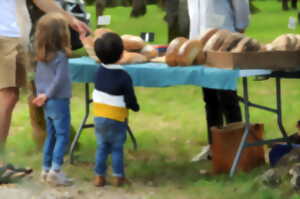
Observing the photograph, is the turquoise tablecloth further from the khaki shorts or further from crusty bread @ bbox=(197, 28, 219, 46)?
the khaki shorts

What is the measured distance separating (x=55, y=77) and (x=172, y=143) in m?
2.18

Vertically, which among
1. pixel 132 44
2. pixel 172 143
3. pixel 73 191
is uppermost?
pixel 132 44

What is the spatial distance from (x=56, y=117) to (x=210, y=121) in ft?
5.29

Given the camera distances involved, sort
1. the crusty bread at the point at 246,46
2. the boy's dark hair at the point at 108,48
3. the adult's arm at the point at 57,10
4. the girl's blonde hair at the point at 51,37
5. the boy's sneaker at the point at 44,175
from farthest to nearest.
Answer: the adult's arm at the point at 57,10
the boy's sneaker at the point at 44,175
the girl's blonde hair at the point at 51,37
the boy's dark hair at the point at 108,48
the crusty bread at the point at 246,46

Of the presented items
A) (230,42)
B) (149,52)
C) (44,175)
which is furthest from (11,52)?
(230,42)

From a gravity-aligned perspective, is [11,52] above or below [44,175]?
above

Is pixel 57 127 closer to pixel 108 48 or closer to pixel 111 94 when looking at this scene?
pixel 111 94

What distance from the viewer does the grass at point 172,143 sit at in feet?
19.4

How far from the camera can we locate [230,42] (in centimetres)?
594

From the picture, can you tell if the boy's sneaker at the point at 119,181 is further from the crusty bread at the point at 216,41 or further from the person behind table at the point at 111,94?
the crusty bread at the point at 216,41

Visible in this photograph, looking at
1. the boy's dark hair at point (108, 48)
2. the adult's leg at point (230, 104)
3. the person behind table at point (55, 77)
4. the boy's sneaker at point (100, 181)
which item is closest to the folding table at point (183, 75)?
the boy's dark hair at point (108, 48)

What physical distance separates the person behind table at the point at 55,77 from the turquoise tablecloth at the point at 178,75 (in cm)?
35

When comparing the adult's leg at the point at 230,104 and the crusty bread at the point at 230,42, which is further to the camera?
the adult's leg at the point at 230,104

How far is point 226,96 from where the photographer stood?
6.88m
